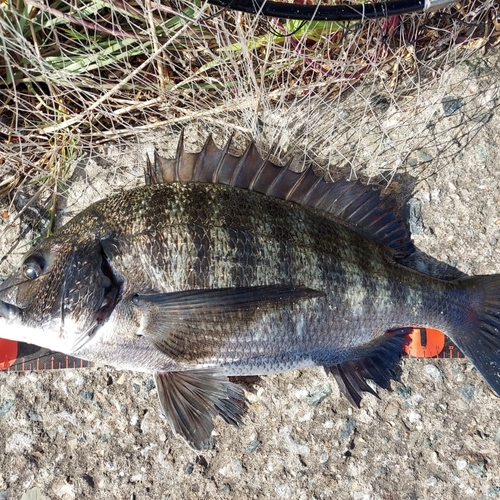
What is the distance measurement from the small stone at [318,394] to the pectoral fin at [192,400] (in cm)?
49

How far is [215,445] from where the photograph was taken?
7.11ft

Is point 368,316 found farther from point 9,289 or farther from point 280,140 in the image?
point 9,289

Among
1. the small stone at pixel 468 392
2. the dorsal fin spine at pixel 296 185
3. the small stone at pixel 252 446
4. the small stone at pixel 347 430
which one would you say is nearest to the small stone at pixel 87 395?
the small stone at pixel 252 446

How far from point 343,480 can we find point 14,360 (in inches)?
63.4

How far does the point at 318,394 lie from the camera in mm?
2195

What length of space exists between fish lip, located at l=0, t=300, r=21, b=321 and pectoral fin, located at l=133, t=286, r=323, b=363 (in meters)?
0.43

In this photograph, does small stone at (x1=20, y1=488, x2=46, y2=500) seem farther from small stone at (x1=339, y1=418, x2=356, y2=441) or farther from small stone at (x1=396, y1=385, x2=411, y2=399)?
small stone at (x1=396, y1=385, x2=411, y2=399)

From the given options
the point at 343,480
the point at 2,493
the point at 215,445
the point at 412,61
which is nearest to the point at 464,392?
the point at 343,480

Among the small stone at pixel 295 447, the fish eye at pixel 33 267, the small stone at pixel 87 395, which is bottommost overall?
the small stone at pixel 295 447

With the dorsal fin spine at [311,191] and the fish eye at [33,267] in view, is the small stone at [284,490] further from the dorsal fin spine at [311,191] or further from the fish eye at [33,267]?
the fish eye at [33,267]

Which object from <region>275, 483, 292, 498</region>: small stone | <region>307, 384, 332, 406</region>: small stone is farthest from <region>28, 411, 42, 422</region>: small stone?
<region>307, 384, 332, 406</region>: small stone

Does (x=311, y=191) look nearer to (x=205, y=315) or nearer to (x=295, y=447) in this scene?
(x=205, y=315)

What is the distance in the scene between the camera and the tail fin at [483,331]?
202 centimetres

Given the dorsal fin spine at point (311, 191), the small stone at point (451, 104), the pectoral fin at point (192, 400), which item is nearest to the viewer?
the pectoral fin at point (192, 400)
